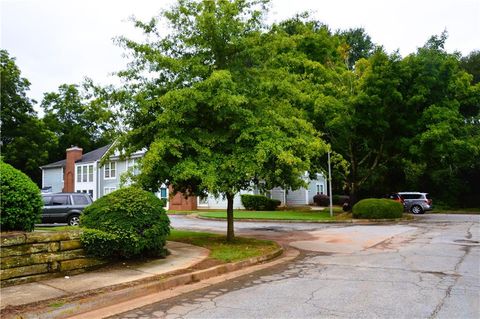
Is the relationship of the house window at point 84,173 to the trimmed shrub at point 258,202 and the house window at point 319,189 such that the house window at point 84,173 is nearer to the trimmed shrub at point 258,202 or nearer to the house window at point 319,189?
the trimmed shrub at point 258,202

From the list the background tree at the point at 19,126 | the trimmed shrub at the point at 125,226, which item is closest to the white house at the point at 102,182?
the background tree at the point at 19,126

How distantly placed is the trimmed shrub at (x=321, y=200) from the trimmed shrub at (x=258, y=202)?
738cm

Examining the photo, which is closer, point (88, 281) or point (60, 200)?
point (88, 281)

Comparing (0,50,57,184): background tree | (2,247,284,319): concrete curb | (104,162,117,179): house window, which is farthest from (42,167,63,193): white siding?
(2,247,284,319): concrete curb

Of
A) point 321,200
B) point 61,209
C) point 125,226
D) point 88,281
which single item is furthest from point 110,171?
point 88,281

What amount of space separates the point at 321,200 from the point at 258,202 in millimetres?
8922

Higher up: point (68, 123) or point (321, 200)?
point (68, 123)

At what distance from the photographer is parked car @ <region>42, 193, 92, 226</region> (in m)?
19.6

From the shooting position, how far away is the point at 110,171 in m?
45.0

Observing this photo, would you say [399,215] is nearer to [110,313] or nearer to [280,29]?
[280,29]

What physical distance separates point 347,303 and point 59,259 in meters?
5.37

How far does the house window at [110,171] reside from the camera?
4448 centimetres

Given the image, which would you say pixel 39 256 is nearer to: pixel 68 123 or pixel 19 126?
pixel 19 126

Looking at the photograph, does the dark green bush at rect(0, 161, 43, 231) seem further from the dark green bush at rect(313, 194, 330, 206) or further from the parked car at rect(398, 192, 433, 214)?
the dark green bush at rect(313, 194, 330, 206)
